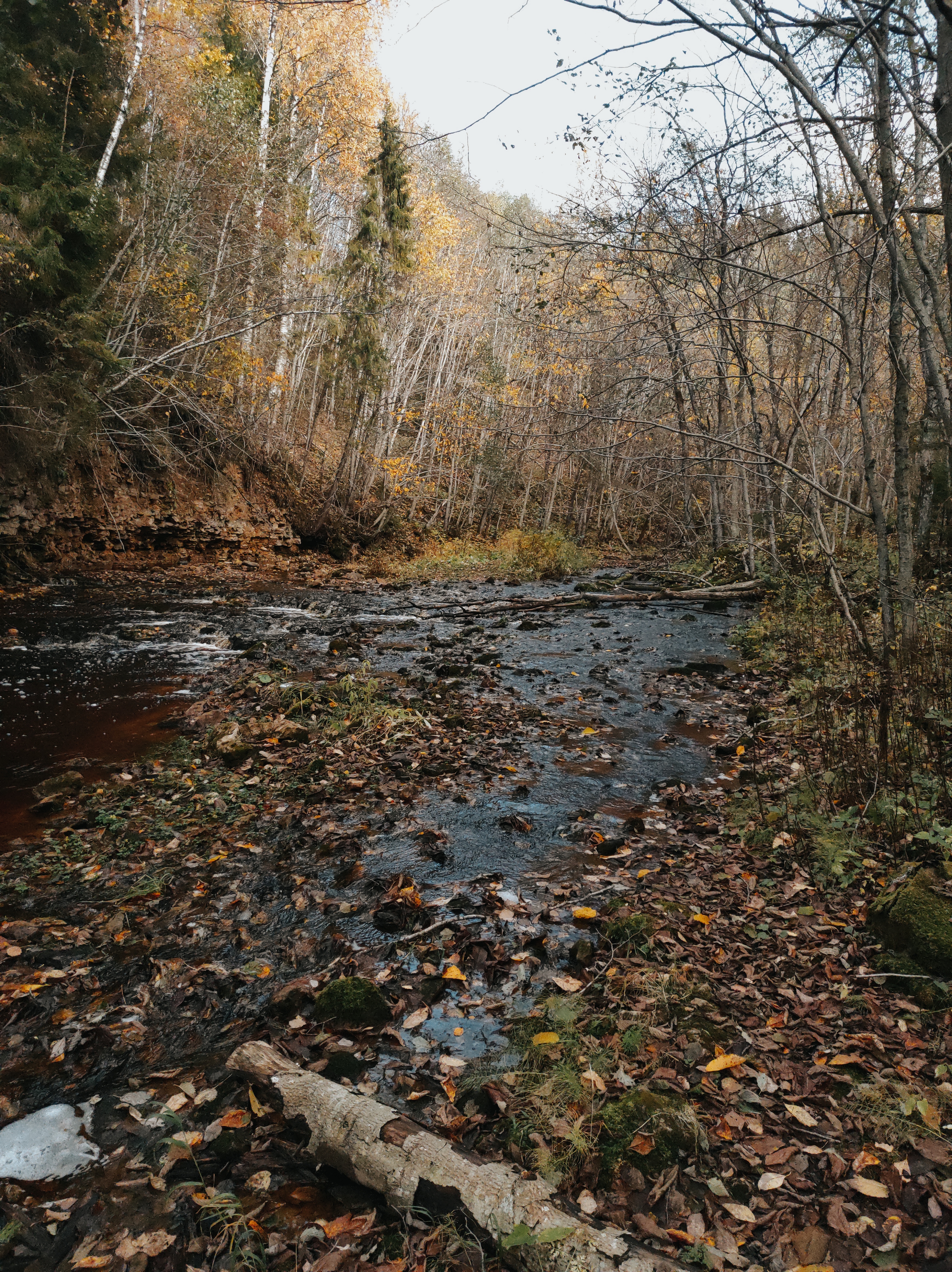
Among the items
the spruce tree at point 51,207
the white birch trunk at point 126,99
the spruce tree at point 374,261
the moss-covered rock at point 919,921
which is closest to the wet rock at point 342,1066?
the moss-covered rock at point 919,921

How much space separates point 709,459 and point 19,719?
734 centimetres

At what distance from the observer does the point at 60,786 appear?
5703 millimetres

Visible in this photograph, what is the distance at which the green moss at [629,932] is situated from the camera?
368 centimetres

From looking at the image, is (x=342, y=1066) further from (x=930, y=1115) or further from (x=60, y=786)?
(x=60, y=786)

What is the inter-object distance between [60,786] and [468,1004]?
4163 millimetres

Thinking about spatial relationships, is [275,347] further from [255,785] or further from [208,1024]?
[208,1024]

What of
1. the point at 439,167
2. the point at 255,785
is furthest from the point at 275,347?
the point at 255,785

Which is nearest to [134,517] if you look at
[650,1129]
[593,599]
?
[593,599]

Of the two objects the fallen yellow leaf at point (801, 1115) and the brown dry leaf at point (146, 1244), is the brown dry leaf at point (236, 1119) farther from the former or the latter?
the fallen yellow leaf at point (801, 1115)

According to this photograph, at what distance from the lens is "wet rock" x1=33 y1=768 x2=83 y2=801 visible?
563 cm

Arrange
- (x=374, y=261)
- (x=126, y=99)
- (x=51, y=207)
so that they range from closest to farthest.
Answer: (x=51, y=207) → (x=126, y=99) → (x=374, y=261)

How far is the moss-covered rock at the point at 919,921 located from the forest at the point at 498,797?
0.06ft

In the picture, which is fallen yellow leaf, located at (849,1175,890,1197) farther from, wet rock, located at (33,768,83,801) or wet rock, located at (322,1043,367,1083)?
wet rock, located at (33,768,83,801)

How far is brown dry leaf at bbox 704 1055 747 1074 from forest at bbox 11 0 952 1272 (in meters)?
0.06
